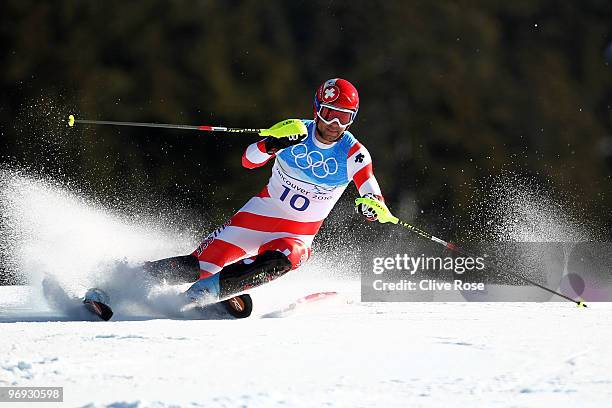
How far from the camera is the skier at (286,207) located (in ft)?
13.1

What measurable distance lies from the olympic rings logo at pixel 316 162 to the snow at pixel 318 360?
0.73 meters

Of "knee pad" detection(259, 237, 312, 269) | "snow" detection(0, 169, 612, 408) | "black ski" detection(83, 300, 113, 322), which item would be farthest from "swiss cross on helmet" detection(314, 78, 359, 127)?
"black ski" detection(83, 300, 113, 322)

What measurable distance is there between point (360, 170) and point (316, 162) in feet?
0.71

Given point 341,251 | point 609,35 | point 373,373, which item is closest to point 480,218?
point 341,251

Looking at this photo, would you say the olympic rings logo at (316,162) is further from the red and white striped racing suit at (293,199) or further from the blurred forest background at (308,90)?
the blurred forest background at (308,90)

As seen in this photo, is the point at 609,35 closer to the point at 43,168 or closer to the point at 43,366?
the point at 43,168

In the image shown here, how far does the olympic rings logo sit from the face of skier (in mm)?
73

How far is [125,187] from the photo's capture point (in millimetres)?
7047

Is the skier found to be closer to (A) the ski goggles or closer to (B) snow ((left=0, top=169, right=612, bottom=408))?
(A) the ski goggles

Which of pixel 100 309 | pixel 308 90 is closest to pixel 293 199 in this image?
pixel 100 309

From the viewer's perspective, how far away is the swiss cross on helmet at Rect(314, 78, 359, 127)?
4090 millimetres

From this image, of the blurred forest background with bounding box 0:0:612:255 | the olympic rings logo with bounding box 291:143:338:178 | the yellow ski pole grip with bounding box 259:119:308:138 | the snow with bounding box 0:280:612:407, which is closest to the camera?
the snow with bounding box 0:280:612:407

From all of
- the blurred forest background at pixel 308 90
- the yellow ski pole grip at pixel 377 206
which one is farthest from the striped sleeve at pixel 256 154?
the blurred forest background at pixel 308 90

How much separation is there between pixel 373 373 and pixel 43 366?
942 millimetres
